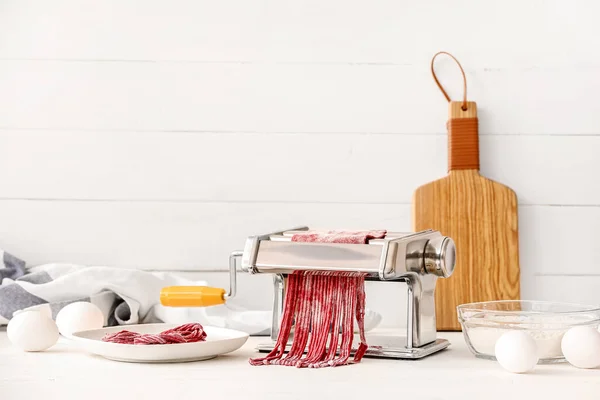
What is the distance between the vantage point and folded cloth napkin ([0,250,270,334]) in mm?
1360

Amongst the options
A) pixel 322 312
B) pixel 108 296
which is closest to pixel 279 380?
pixel 322 312

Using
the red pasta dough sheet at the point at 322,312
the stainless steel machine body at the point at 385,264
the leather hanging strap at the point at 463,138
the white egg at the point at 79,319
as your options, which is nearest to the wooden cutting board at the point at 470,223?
the leather hanging strap at the point at 463,138

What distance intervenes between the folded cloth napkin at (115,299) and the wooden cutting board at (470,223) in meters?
0.37

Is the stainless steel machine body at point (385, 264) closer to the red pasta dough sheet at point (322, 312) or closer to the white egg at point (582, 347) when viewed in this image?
the red pasta dough sheet at point (322, 312)

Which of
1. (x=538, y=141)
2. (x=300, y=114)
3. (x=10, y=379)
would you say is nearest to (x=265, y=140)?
(x=300, y=114)

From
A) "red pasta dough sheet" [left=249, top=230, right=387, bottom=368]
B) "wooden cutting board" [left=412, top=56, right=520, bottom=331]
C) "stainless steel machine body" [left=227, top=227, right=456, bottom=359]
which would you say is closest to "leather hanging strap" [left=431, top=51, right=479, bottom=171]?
"wooden cutting board" [left=412, top=56, right=520, bottom=331]

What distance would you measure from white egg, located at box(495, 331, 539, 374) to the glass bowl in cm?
6

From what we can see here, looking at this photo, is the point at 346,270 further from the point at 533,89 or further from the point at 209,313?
the point at 533,89

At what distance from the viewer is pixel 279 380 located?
3.02 feet

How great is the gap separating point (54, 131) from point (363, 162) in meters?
0.63

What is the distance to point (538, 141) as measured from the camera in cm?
157

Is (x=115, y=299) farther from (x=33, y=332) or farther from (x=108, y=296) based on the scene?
(x=33, y=332)

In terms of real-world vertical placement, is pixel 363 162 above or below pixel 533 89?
below

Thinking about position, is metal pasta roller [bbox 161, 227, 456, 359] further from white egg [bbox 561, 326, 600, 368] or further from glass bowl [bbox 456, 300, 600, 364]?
white egg [bbox 561, 326, 600, 368]
